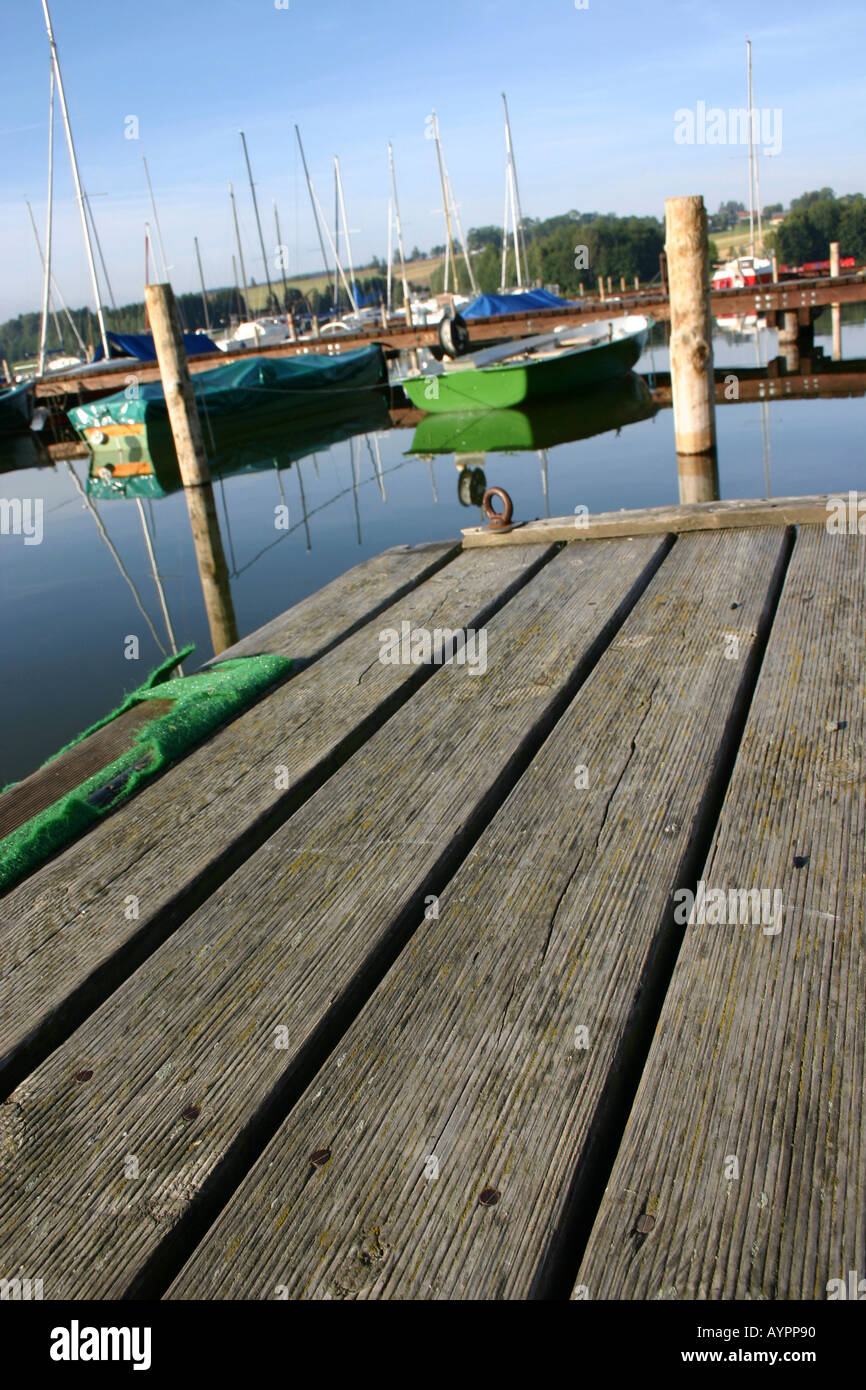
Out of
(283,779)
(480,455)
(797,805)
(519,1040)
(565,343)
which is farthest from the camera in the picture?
(565,343)

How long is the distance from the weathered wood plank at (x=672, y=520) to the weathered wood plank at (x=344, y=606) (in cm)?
23

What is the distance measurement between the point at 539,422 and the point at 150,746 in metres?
16.1

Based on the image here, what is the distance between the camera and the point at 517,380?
18.0 m

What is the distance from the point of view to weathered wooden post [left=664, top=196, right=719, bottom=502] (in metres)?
10.1

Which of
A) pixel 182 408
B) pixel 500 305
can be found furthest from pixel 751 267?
pixel 182 408

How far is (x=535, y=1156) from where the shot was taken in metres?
1.22

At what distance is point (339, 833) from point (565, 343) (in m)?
21.7

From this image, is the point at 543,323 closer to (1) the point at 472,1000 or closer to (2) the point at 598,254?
(1) the point at 472,1000

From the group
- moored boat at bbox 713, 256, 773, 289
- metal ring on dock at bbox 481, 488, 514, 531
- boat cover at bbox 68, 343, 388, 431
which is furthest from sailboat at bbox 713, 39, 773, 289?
metal ring on dock at bbox 481, 488, 514, 531

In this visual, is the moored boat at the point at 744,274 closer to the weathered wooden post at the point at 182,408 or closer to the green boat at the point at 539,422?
the green boat at the point at 539,422

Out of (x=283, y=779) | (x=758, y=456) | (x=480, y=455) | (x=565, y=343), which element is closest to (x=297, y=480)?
(x=480, y=455)

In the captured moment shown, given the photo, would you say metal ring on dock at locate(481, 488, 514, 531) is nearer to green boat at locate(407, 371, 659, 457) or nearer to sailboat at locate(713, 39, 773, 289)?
green boat at locate(407, 371, 659, 457)
